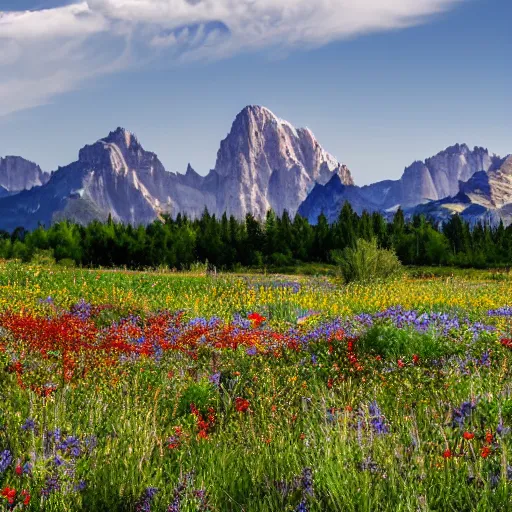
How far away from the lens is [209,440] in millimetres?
4645

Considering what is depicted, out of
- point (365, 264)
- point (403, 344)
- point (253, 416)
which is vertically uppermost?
point (365, 264)

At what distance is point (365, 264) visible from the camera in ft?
81.0

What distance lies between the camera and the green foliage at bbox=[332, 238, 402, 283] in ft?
81.0

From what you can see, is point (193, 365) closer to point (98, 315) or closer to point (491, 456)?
point (491, 456)

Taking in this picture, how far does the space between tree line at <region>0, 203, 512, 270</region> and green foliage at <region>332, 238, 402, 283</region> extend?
31.7m

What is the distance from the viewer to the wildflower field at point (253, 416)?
3.13 meters

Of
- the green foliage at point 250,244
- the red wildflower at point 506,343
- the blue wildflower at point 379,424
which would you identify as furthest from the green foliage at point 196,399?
the green foliage at point 250,244

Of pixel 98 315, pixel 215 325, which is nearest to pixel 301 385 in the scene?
pixel 215 325

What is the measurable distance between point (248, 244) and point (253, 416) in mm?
59969

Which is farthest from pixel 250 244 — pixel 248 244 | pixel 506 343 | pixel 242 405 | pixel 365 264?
pixel 242 405

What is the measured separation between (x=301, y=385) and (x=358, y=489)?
347 centimetres

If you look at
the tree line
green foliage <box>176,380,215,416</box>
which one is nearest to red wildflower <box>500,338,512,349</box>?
green foliage <box>176,380,215,416</box>

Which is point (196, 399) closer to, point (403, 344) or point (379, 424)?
point (379, 424)

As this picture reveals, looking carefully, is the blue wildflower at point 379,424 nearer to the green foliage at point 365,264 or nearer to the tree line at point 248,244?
the green foliage at point 365,264
